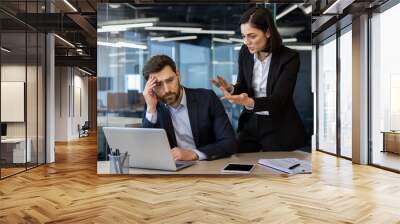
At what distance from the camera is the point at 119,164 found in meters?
5.00

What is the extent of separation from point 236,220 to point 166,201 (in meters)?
0.97

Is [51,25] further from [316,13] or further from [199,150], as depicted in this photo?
[316,13]

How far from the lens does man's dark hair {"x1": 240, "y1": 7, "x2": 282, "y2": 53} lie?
16.2 ft

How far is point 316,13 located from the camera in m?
Result: 6.74

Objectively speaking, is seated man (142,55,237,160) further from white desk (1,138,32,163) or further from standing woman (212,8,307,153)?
white desk (1,138,32,163)

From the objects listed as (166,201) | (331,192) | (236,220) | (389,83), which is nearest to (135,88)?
(166,201)

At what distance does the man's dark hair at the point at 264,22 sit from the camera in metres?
4.93

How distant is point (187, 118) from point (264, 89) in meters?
1.03

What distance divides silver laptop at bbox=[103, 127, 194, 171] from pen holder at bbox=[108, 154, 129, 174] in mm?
67

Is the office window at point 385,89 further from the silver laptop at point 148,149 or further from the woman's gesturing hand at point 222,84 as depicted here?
the silver laptop at point 148,149

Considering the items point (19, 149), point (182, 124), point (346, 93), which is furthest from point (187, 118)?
point (346, 93)

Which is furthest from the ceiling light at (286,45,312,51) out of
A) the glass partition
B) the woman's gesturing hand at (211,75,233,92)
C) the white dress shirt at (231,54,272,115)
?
the glass partition

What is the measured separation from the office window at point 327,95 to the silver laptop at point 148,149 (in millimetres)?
5511

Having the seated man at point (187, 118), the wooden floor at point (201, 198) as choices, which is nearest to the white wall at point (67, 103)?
the wooden floor at point (201, 198)
